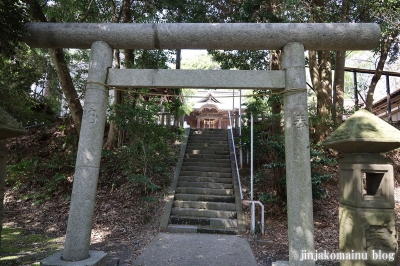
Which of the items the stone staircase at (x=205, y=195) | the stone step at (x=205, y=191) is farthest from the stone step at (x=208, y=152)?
the stone step at (x=205, y=191)

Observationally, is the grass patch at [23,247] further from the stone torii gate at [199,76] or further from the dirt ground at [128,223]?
the stone torii gate at [199,76]

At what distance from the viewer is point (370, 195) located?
11.9ft

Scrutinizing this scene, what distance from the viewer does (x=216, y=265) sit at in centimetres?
436

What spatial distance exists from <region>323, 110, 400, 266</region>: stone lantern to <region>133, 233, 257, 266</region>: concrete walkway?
1735 millimetres

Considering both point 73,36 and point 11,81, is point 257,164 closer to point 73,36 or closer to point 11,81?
point 73,36

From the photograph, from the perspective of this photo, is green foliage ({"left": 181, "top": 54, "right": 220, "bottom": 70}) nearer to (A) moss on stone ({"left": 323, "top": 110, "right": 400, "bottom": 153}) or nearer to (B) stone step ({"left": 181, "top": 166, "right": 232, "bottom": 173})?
(B) stone step ({"left": 181, "top": 166, "right": 232, "bottom": 173})

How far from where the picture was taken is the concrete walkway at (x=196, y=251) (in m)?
4.49

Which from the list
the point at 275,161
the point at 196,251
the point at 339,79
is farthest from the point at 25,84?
the point at 339,79

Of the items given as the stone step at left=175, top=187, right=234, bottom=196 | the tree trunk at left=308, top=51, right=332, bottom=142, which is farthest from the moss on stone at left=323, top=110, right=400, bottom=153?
the tree trunk at left=308, top=51, right=332, bottom=142

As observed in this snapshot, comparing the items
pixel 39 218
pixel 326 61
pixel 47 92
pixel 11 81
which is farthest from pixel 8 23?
pixel 47 92

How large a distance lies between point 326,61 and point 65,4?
973 cm

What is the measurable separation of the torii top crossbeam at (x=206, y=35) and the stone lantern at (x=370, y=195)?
1.22 metres

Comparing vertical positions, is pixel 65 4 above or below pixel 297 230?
above

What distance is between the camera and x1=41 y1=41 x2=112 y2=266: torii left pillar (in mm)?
3492
